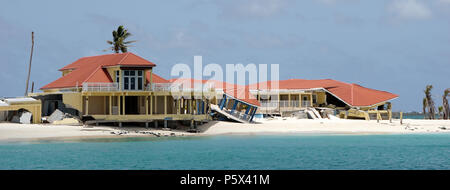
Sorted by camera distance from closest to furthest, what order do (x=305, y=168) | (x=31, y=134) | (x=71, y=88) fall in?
1. (x=305, y=168)
2. (x=31, y=134)
3. (x=71, y=88)

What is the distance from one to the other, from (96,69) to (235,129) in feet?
39.9

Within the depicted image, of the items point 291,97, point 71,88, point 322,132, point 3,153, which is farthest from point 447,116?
point 3,153

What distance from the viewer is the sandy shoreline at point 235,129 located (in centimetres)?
4056

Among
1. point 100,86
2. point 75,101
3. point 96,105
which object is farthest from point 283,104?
point 75,101

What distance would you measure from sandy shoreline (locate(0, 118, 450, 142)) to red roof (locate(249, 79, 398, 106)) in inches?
294

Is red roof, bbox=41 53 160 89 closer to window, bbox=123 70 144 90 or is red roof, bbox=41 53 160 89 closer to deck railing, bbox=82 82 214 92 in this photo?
window, bbox=123 70 144 90

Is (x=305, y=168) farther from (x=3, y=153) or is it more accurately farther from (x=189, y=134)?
(x=189, y=134)

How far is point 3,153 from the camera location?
102 ft

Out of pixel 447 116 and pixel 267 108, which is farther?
pixel 447 116

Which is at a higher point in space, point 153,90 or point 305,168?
point 153,90

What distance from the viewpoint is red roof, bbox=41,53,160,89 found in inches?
1848

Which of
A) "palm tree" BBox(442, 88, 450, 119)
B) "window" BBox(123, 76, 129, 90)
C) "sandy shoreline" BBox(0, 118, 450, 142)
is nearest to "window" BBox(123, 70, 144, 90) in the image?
"window" BBox(123, 76, 129, 90)

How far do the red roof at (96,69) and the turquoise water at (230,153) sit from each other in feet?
27.3
